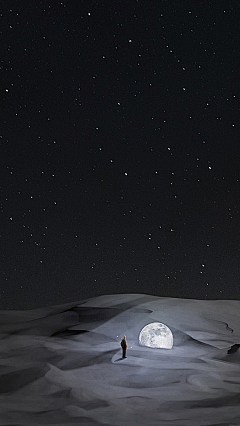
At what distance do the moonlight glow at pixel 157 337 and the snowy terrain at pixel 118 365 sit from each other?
0.13 m

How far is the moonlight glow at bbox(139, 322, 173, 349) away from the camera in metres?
5.86

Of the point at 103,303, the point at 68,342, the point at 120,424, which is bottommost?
the point at 120,424

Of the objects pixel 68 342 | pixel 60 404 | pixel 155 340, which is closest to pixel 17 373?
pixel 60 404

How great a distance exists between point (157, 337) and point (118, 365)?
0.98 meters

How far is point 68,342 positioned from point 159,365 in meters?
1.61

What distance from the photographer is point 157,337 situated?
5879 millimetres

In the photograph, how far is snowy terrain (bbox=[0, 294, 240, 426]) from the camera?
3.47 meters

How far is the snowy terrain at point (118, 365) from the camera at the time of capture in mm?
3469

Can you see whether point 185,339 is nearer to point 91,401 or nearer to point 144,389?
point 144,389

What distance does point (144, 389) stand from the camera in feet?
13.8

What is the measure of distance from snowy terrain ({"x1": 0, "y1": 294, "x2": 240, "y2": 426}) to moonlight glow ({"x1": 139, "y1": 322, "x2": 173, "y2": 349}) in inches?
5.2

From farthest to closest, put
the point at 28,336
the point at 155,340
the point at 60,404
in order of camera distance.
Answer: the point at 28,336 → the point at 155,340 → the point at 60,404

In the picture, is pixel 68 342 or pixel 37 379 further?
pixel 68 342

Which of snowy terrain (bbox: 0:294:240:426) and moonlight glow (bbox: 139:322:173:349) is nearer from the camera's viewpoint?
snowy terrain (bbox: 0:294:240:426)
